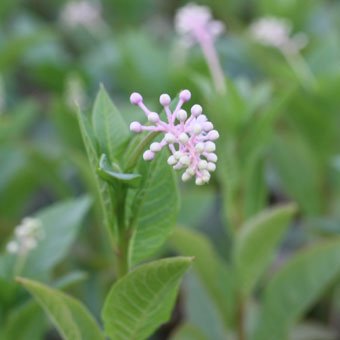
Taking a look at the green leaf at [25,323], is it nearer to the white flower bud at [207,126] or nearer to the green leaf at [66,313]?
the green leaf at [66,313]

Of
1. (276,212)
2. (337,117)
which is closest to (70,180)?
(337,117)

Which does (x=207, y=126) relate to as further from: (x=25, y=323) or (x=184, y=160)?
(x=25, y=323)

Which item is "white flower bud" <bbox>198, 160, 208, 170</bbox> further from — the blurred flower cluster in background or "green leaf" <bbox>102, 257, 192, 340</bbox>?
the blurred flower cluster in background

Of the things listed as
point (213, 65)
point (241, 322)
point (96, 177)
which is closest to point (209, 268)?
point (241, 322)

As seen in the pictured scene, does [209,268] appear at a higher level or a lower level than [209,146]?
lower

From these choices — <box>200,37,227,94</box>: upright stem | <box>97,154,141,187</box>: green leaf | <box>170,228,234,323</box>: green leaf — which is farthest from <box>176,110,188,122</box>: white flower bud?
<box>200,37,227,94</box>: upright stem
